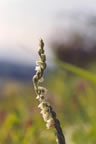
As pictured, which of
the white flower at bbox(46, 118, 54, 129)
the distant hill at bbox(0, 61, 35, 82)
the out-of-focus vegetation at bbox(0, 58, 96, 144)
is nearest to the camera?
the white flower at bbox(46, 118, 54, 129)

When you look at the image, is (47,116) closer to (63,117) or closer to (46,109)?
(46,109)

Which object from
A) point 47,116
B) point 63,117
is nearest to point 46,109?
point 47,116

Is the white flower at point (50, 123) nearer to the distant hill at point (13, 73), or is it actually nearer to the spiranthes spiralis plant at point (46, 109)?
the spiranthes spiralis plant at point (46, 109)

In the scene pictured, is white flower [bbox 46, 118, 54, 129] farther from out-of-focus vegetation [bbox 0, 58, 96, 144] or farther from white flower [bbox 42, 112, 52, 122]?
out-of-focus vegetation [bbox 0, 58, 96, 144]

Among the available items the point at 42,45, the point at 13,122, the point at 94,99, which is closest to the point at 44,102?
the point at 42,45

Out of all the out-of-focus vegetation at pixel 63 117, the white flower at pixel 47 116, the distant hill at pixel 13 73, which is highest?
the white flower at pixel 47 116

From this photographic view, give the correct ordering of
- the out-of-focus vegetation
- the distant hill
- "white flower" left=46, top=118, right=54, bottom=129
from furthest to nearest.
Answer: the distant hill < the out-of-focus vegetation < "white flower" left=46, top=118, right=54, bottom=129

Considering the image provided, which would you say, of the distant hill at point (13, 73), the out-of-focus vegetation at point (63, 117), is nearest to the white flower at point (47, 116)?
the out-of-focus vegetation at point (63, 117)

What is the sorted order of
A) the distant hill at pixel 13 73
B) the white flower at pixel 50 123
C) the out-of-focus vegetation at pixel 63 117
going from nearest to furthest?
the white flower at pixel 50 123
the out-of-focus vegetation at pixel 63 117
the distant hill at pixel 13 73

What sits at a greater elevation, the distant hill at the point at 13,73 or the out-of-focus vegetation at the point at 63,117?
the out-of-focus vegetation at the point at 63,117

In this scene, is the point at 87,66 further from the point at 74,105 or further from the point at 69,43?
the point at 74,105

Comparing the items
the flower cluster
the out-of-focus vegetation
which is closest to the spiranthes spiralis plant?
the flower cluster
